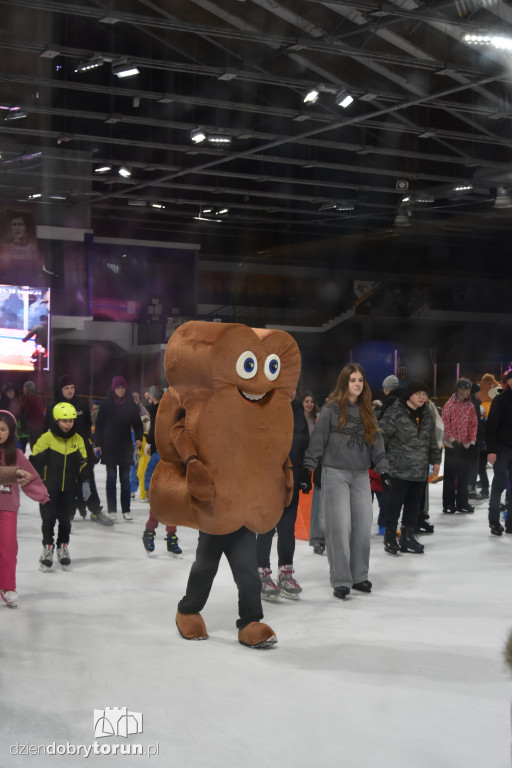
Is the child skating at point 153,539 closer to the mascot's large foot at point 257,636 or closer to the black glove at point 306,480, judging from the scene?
the black glove at point 306,480

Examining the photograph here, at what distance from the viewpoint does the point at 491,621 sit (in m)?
5.07

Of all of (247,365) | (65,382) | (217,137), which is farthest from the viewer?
(217,137)

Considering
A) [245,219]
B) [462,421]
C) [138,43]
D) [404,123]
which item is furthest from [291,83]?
[245,219]

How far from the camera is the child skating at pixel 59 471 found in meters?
6.34

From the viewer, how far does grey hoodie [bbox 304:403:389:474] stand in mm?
5598

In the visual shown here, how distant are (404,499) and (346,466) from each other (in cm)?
168

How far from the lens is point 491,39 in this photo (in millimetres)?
9836

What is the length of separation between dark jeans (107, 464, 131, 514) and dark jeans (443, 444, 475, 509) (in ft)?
10.3

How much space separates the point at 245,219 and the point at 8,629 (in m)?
18.6

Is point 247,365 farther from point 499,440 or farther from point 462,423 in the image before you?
point 462,423

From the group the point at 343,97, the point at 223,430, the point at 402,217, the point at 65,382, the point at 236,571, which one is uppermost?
the point at 343,97

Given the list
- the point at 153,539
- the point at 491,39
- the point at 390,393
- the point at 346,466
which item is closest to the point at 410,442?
the point at 390,393

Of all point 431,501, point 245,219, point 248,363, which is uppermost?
point 245,219

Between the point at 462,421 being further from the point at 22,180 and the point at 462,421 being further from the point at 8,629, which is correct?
the point at 22,180
